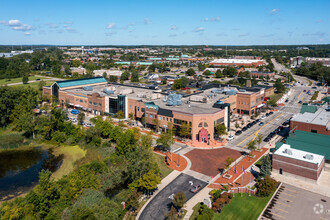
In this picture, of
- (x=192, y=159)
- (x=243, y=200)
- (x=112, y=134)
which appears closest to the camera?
(x=243, y=200)

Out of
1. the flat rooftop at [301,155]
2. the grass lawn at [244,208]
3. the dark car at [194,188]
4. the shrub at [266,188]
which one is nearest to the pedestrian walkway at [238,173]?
the dark car at [194,188]

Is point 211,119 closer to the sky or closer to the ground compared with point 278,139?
closer to the sky

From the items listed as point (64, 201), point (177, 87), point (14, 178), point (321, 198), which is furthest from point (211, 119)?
point (177, 87)

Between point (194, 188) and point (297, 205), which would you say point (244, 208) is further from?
point (194, 188)

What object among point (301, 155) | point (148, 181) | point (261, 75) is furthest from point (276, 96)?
point (148, 181)

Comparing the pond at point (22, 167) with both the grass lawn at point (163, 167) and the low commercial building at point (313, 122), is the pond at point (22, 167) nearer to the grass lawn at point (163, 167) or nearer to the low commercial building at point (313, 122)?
the grass lawn at point (163, 167)

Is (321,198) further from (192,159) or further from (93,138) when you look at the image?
(93,138)

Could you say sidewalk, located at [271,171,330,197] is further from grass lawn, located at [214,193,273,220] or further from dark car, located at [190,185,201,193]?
dark car, located at [190,185,201,193]
